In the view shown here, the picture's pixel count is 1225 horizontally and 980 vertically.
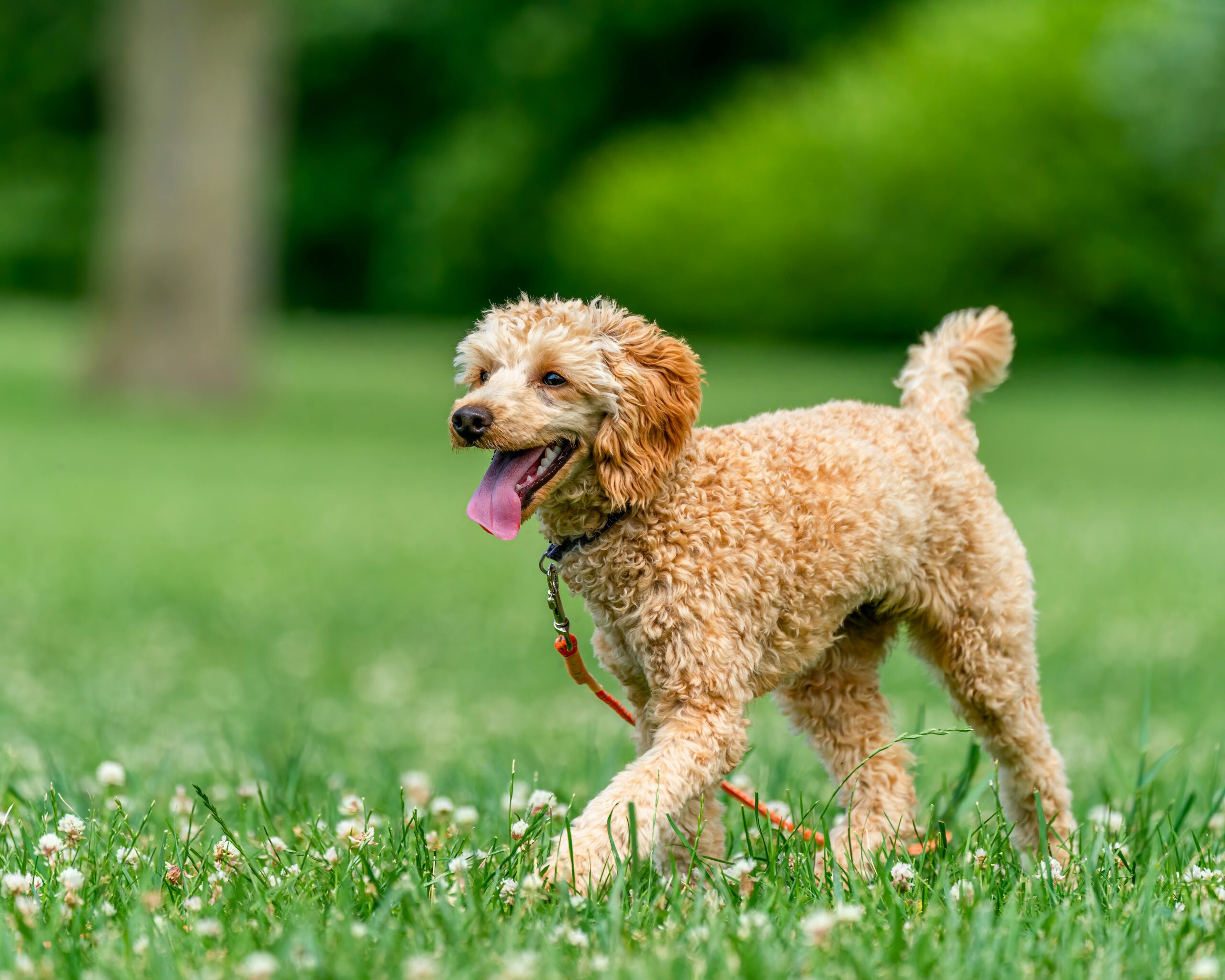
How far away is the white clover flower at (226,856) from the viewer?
10.7 feet

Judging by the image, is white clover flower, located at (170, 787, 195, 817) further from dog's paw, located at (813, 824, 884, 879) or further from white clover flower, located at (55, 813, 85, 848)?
dog's paw, located at (813, 824, 884, 879)

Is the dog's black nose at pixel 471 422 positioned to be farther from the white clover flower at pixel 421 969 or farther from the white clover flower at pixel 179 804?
the white clover flower at pixel 179 804

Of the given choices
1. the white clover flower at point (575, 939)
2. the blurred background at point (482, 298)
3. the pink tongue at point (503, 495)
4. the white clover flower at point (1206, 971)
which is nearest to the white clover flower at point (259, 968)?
the white clover flower at point (575, 939)

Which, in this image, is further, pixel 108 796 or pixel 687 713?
pixel 108 796

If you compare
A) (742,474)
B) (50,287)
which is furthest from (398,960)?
(50,287)

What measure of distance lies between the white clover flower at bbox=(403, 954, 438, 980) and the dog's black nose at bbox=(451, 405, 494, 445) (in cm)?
93

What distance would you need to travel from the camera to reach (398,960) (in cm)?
268

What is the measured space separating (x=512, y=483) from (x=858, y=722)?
118cm

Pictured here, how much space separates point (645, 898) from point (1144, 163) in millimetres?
28016

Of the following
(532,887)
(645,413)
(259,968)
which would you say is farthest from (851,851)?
(259,968)

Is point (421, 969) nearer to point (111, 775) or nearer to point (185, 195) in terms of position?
point (111, 775)

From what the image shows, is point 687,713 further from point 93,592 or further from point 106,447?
point 106,447

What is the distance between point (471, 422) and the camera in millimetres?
2945

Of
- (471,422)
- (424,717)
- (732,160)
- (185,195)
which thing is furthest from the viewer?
(732,160)
